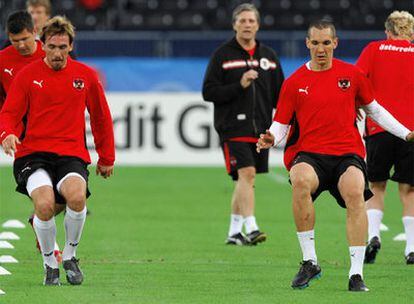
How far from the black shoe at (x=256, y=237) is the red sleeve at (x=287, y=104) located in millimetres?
3547

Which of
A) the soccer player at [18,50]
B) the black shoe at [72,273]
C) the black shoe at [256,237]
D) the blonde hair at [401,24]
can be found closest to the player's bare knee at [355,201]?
the black shoe at [72,273]

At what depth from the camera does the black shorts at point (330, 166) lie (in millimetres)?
10188

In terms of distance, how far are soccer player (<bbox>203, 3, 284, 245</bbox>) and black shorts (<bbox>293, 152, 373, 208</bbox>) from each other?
3848 mm

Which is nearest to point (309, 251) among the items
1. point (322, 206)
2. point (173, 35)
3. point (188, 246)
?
point (188, 246)

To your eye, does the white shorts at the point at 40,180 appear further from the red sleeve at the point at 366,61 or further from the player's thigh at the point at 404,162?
the player's thigh at the point at 404,162

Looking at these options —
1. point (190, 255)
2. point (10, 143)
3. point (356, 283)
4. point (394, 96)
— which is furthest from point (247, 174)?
point (10, 143)

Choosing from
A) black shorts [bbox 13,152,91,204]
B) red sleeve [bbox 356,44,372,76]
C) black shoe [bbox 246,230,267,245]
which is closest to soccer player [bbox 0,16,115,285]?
black shorts [bbox 13,152,91,204]

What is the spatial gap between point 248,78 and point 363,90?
12.8ft

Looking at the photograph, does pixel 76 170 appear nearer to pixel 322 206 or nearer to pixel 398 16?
pixel 398 16

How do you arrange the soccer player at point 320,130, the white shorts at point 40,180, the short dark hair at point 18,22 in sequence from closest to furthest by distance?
the soccer player at point 320,130
the white shorts at point 40,180
the short dark hair at point 18,22

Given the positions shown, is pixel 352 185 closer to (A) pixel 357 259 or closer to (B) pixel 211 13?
(A) pixel 357 259

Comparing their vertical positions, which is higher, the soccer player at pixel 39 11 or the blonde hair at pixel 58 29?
the blonde hair at pixel 58 29

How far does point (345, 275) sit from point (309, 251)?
3.32ft

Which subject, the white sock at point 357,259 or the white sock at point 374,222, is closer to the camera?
the white sock at point 357,259
